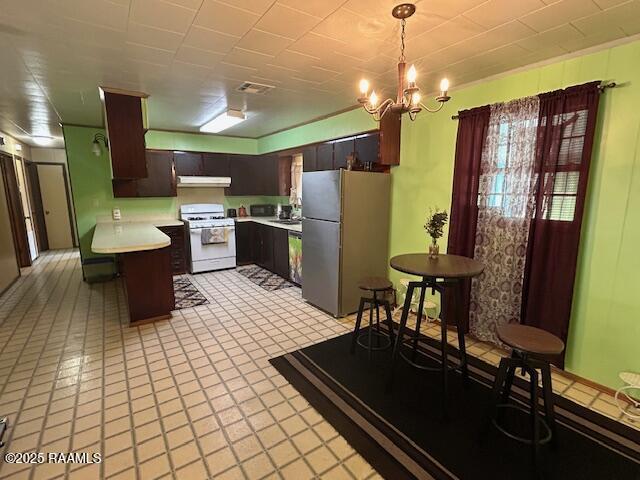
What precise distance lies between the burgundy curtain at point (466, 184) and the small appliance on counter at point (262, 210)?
13.6 feet

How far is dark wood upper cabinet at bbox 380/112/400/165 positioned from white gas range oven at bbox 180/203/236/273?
3242 mm

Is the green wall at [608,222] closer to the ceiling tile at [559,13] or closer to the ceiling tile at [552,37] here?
the ceiling tile at [552,37]

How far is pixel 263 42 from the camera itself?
216 cm

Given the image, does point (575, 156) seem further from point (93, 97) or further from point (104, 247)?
point (93, 97)

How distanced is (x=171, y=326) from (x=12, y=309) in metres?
2.26

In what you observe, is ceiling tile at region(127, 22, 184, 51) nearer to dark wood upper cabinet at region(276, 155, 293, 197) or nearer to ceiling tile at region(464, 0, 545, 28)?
ceiling tile at region(464, 0, 545, 28)

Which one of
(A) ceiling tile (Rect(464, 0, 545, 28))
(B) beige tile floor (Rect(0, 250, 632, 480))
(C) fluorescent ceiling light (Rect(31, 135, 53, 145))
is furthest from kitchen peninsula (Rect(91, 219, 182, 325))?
(C) fluorescent ceiling light (Rect(31, 135, 53, 145))

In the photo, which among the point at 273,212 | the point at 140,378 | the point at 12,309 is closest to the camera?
the point at 140,378

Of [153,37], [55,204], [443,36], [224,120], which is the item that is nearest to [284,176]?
[224,120]

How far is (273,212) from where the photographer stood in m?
6.57

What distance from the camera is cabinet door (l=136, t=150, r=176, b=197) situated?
5246 mm

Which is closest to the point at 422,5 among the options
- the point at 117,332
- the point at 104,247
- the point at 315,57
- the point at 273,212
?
the point at 315,57

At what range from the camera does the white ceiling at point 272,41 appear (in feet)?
5.71

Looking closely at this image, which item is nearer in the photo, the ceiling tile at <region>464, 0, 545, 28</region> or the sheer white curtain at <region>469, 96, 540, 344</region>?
the ceiling tile at <region>464, 0, 545, 28</region>
